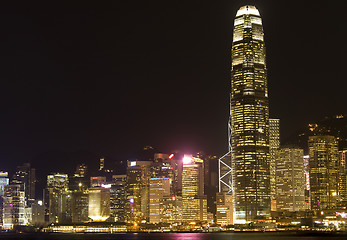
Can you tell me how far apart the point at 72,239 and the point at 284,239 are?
2809 inches

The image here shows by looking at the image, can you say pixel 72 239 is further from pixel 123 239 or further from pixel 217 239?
pixel 217 239

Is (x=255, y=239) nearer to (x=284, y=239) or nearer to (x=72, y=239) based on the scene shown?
(x=284, y=239)

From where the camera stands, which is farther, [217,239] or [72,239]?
[72,239]

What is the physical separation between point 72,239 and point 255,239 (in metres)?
64.0

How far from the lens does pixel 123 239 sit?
193m

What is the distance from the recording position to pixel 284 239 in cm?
17188

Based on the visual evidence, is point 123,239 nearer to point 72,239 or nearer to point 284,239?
point 72,239

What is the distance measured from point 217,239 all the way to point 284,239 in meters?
20.3

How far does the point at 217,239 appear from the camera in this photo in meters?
179

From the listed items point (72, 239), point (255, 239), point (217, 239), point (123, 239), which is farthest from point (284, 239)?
point (72, 239)

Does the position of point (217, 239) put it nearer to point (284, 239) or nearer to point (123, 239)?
point (284, 239)

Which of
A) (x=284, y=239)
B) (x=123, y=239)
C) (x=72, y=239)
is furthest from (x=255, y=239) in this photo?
(x=72, y=239)

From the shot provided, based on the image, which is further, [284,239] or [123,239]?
[123,239]

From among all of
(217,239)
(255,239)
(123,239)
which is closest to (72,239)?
(123,239)
